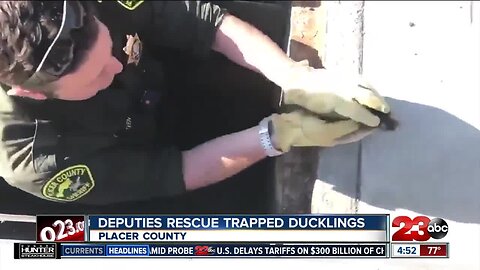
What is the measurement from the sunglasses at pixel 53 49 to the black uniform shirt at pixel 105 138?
2.3 inches

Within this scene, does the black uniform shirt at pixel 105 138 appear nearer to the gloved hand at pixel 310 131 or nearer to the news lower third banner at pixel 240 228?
the news lower third banner at pixel 240 228

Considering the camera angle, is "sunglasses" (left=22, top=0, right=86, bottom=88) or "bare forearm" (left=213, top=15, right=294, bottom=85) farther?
"bare forearm" (left=213, top=15, right=294, bottom=85)

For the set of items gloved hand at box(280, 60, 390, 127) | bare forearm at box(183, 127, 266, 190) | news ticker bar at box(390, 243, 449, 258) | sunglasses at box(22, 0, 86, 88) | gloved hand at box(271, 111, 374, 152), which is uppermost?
sunglasses at box(22, 0, 86, 88)

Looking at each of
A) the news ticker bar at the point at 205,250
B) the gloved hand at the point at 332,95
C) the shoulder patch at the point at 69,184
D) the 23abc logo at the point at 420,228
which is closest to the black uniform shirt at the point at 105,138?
the shoulder patch at the point at 69,184

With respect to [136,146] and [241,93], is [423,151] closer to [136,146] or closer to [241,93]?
[241,93]

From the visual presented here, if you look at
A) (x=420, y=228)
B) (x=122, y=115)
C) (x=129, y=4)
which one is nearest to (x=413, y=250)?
(x=420, y=228)

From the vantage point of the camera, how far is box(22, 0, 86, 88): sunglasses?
1523 mm

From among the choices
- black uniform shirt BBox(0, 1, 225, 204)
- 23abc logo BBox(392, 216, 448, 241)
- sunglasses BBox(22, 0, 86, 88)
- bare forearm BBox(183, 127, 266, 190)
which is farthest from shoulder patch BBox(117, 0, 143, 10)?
23abc logo BBox(392, 216, 448, 241)

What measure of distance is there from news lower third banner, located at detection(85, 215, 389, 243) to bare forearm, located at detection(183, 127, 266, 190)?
0.10 meters

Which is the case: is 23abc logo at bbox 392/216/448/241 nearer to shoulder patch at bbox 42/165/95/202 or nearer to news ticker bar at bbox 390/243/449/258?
news ticker bar at bbox 390/243/449/258

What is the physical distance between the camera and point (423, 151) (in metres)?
1.61
